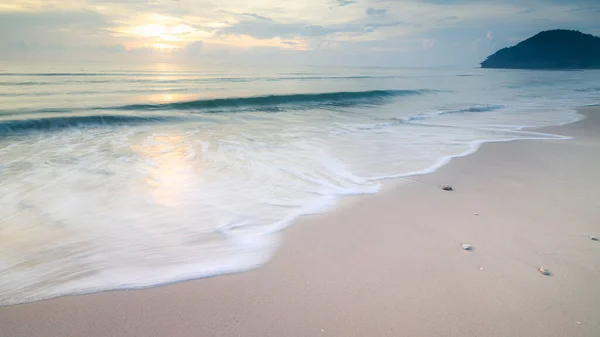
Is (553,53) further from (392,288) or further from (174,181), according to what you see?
(392,288)

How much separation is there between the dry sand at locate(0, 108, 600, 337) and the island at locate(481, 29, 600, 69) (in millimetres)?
145936

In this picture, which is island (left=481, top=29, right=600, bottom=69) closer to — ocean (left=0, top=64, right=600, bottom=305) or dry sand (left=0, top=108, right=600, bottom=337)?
ocean (left=0, top=64, right=600, bottom=305)

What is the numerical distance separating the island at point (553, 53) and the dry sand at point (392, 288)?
146 meters

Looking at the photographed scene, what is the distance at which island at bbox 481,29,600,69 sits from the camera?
120938 mm

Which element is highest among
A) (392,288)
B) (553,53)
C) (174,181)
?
(553,53)

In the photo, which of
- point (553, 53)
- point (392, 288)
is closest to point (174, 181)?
point (392, 288)

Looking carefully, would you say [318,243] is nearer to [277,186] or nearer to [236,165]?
[277,186]

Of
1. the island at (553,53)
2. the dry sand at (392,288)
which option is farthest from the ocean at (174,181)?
the island at (553,53)

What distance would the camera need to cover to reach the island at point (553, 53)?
4761 inches

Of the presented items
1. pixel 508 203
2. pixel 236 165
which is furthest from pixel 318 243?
pixel 236 165

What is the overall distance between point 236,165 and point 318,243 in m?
3.24

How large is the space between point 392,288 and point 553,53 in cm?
16080

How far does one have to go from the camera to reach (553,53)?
5012 inches

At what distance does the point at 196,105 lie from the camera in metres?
16.8
